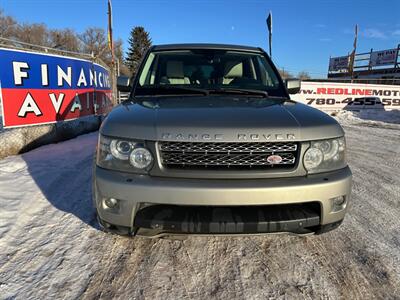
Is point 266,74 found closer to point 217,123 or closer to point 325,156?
point 325,156

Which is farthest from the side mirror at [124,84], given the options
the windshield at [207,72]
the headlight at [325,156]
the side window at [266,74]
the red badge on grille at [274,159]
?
the headlight at [325,156]

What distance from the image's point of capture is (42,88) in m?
6.16

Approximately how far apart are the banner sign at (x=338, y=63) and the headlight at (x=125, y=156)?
189ft

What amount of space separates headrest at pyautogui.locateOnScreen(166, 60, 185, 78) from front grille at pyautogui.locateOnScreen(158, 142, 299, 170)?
1.65 m

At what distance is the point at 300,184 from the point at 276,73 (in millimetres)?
1917

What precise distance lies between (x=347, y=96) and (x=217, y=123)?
21539mm

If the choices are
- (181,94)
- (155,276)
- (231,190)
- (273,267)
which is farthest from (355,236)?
(181,94)

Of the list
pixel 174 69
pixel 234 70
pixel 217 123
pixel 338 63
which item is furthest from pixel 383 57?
pixel 217 123

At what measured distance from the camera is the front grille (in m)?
2.10

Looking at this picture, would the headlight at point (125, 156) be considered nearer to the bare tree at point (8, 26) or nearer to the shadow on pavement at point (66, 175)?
the shadow on pavement at point (66, 175)

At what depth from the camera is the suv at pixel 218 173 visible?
205 cm

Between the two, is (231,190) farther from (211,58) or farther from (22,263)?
(211,58)

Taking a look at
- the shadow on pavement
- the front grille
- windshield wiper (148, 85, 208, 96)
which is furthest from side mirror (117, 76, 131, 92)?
the front grille

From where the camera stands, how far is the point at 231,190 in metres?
2.03
